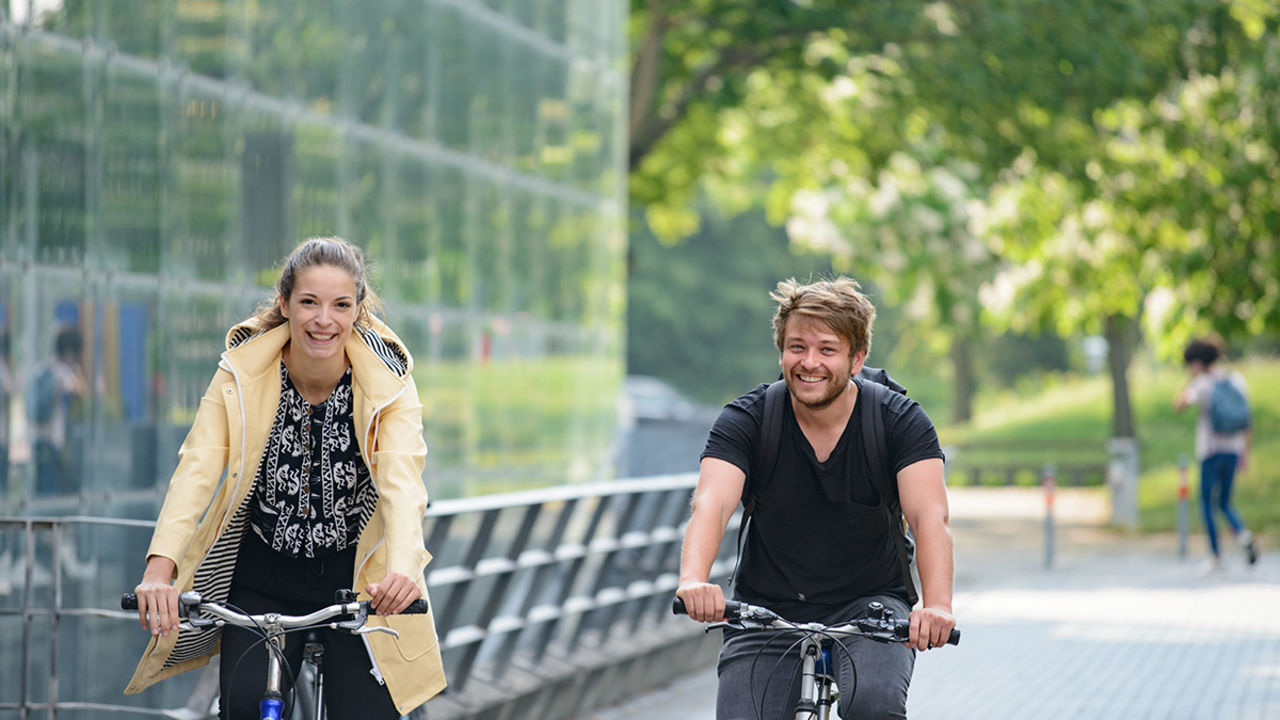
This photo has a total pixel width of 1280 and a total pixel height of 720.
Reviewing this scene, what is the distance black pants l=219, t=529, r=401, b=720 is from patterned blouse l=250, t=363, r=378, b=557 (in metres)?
0.05

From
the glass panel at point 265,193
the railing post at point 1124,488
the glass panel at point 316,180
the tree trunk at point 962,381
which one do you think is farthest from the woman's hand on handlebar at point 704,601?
the tree trunk at point 962,381

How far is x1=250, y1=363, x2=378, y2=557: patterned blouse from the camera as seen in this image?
4496 millimetres

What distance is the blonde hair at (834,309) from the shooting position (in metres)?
4.61

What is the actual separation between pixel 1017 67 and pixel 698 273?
44.7 metres

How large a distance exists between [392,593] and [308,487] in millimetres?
466

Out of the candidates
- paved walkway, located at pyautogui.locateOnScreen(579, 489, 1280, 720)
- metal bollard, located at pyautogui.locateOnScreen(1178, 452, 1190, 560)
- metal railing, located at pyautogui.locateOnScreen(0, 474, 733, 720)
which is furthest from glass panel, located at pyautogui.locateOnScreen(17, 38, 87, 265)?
metal bollard, located at pyautogui.locateOnScreen(1178, 452, 1190, 560)

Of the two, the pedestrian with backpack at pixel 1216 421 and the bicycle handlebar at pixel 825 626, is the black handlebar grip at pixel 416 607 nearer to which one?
the bicycle handlebar at pixel 825 626

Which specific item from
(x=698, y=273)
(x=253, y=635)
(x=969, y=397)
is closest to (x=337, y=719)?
(x=253, y=635)

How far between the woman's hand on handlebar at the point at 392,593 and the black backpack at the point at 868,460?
853 millimetres

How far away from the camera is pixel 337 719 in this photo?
4.51m

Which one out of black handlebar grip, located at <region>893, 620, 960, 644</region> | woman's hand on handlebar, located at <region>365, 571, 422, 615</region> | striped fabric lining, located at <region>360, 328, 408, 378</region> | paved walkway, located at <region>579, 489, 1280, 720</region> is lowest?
paved walkway, located at <region>579, 489, 1280, 720</region>

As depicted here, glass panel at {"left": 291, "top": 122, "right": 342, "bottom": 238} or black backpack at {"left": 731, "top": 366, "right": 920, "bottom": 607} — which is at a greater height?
glass panel at {"left": 291, "top": 122, "right": 342, "bottom": 238}

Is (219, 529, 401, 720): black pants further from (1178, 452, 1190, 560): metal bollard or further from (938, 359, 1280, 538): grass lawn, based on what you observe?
(938, 359, 1280, 538): grass lawn

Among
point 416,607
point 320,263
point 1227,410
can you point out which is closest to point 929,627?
point 416,607
